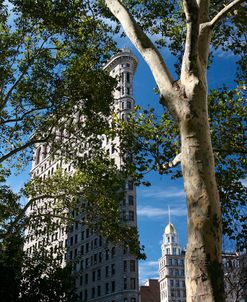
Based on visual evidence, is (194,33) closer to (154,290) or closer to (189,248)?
(189,248)

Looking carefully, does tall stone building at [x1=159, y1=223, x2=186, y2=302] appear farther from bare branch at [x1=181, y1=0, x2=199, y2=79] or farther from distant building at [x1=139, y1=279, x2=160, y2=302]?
bare branch at [x1=181, y1=0, x2=199, y2=79]

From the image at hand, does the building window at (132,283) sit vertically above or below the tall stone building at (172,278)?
below

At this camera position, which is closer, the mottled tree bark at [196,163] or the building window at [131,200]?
the mottled tree bark at [196,163]

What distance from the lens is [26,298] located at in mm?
26406

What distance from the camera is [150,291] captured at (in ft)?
349

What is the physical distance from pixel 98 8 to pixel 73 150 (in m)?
6.94

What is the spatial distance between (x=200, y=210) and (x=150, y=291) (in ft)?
358

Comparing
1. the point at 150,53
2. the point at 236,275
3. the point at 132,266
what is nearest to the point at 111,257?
the point at 132,266

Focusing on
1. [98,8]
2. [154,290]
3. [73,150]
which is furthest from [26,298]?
[154,290]

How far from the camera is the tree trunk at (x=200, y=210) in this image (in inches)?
165

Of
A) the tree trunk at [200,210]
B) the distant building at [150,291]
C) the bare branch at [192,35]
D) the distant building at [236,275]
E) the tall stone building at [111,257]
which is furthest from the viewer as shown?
the distant building at [150,291]

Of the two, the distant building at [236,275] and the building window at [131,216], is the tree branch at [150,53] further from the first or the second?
the building window at [131,216]

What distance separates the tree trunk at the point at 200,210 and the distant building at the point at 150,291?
4061 inches

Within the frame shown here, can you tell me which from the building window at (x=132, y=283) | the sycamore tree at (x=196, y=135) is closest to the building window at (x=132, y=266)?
the building window at (x=132, y=283)
